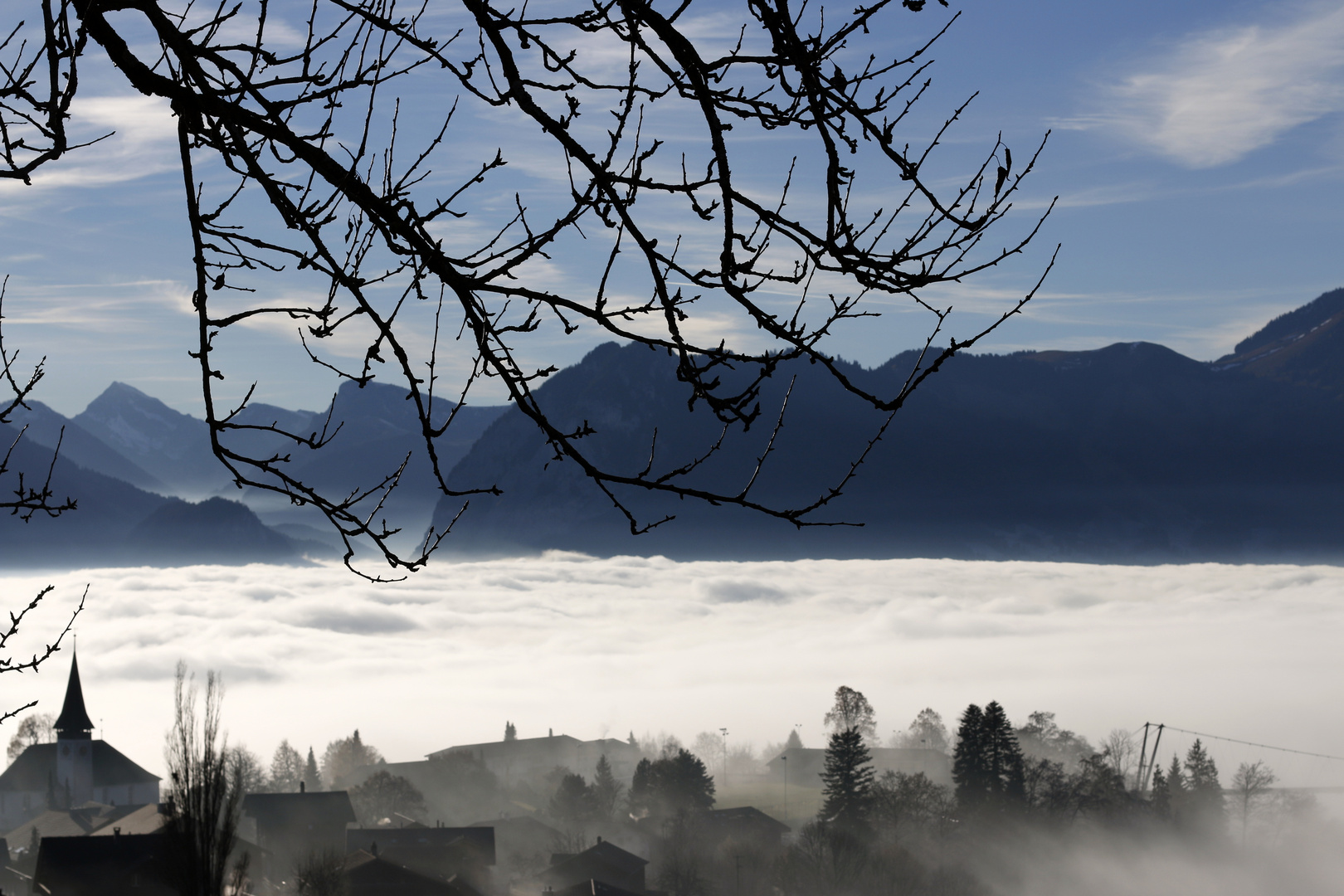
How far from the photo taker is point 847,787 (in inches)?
2552

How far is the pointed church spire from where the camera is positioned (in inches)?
3344

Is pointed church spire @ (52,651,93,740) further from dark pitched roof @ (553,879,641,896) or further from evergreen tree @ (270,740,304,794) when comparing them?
dark pitched roof @ (553,879,641,896)

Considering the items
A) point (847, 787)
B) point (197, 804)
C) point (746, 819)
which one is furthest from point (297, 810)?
point (197, 804)

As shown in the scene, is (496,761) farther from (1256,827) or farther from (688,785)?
(1256,827)

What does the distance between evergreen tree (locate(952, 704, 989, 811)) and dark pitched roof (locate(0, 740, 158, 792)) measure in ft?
211

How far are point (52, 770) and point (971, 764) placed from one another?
235 feet

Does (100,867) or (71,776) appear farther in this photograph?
(71,776)

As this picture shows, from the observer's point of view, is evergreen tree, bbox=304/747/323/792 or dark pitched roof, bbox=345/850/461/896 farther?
evergreen tree, bbox=304/747/323/792

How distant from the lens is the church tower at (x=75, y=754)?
85.3 meters

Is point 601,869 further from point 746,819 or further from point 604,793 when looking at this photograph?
point 604,793

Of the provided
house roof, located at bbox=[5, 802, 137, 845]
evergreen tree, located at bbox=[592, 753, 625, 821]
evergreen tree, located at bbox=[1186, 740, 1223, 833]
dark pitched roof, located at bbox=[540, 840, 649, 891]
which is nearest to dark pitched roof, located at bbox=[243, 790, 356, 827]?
house roof, located at bbox=[5, 802, 137, 845]

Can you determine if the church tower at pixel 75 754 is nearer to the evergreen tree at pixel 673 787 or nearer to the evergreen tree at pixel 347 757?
the evergreen tree at pixel 347 757

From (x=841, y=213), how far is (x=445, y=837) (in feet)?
204

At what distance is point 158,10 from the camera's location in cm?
399
